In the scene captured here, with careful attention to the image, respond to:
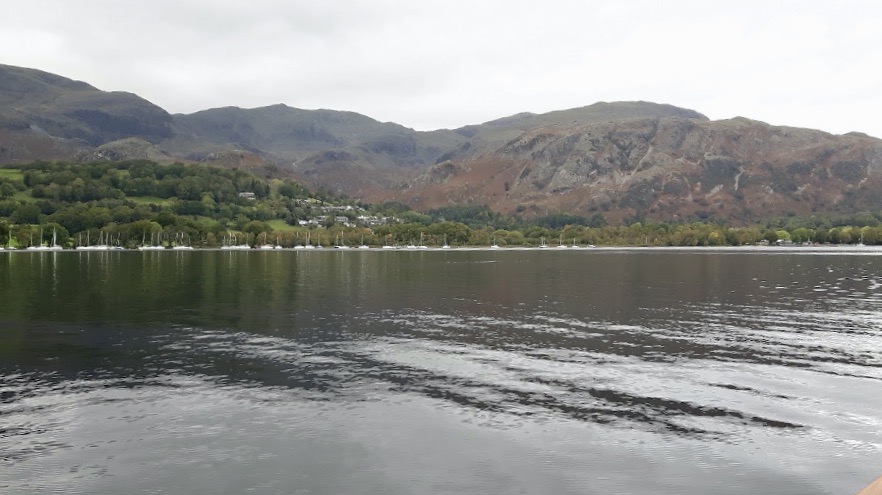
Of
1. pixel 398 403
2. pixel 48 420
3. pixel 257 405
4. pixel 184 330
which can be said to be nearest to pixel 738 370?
pixel 398 403

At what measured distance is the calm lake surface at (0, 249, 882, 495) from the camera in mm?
25031

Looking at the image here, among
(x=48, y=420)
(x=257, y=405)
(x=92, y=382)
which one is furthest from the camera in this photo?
(x=92, y=382)

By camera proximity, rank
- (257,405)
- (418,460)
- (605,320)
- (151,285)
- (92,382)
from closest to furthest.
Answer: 1. (418,460)
2. (257,405)
3. (92,382)
4. (605,320)
5. (151,285)

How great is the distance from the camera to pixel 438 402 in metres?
35.4

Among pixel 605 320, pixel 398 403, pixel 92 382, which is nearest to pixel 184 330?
pixel 92 382

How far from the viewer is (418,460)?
26688mm

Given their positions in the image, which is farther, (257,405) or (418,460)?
(257,405)

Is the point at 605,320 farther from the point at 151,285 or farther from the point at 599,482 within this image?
the point at 151,285

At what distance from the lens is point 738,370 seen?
43.6 meters

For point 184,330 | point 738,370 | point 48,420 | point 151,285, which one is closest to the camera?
point 48,420

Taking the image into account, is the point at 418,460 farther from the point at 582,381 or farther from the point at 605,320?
the point at 605,320

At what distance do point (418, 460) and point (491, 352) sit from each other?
2453cm

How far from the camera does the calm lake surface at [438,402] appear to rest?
25031 millimetres

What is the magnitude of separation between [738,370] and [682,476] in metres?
21.8
